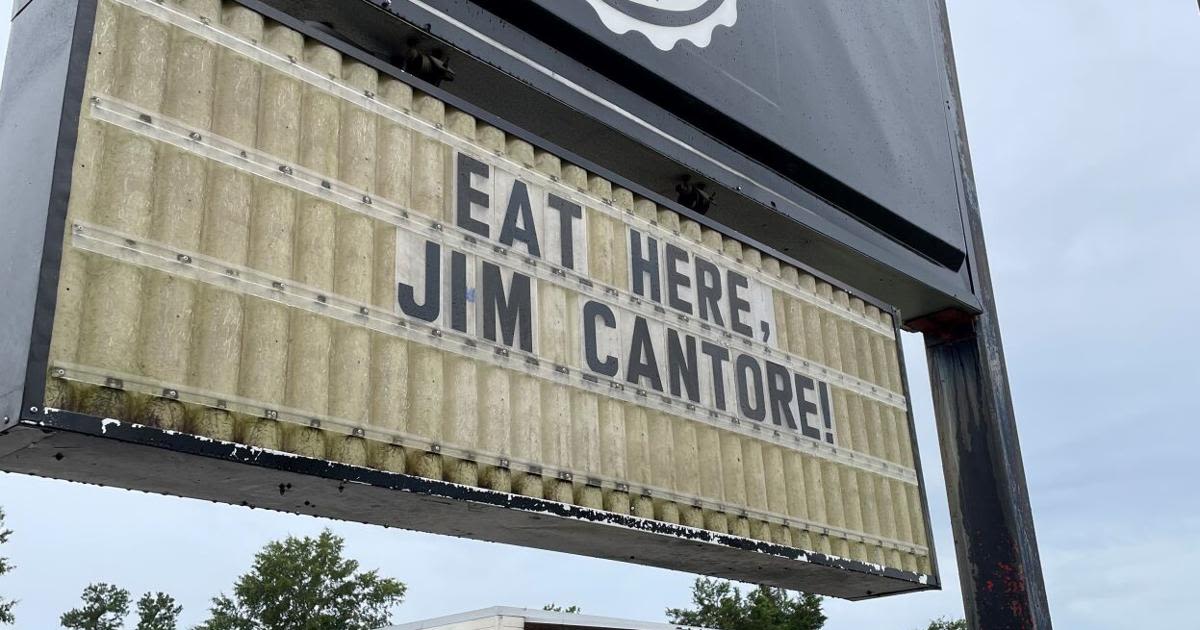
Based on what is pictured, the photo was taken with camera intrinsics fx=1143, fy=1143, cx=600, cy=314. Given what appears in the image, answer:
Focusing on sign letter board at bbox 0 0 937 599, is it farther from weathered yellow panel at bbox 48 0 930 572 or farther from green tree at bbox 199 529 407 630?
green tree at bbox 199 529 407 630

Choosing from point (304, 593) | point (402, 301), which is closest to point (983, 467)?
point (402, 301)

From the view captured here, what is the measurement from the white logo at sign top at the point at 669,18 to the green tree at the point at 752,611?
53.2 m

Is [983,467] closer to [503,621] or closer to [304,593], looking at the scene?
[503,621]

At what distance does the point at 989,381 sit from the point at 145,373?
7.86 m

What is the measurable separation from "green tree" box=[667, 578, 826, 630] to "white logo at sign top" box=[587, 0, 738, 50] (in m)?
53.2

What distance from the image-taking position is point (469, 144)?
676 cm

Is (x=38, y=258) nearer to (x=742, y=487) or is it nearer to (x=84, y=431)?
(x=84, y=431)

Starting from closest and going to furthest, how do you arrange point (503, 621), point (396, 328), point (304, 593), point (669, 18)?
point (396, 328), point (669, 18), point (503, 621), point (304, 593)

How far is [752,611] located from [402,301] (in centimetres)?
5708

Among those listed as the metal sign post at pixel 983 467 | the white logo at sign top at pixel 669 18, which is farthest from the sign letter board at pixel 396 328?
the metal sign post at pixel 983 467

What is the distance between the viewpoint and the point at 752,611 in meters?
60.1

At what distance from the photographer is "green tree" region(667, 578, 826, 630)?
5959cm

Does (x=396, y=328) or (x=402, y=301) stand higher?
(x=402, y=301)

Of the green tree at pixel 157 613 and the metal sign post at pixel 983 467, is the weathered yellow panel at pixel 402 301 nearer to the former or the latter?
the metal sign post at pixel 983 467
